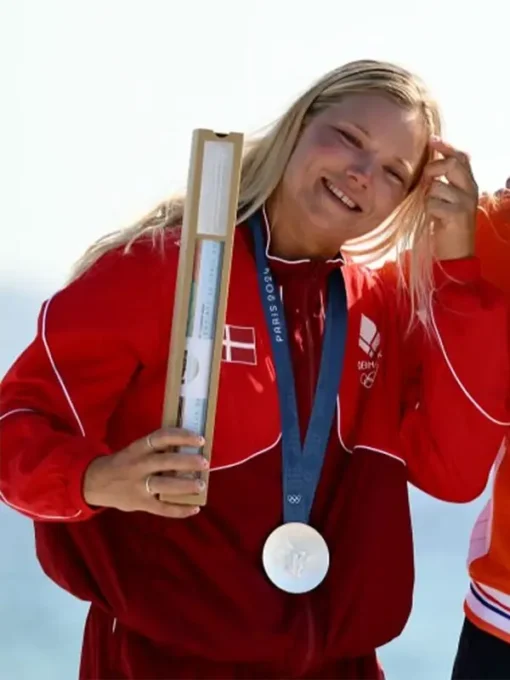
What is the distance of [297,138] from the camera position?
181 centimetres

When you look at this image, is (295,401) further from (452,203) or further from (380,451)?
(452,203)

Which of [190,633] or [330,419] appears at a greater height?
[330,419]

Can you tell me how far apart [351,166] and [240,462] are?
1.40ft

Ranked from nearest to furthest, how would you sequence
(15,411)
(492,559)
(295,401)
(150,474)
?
(150,474), (15,411), (295,401), (492,559)

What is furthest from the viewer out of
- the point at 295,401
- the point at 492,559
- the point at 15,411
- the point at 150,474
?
the point at 492,559

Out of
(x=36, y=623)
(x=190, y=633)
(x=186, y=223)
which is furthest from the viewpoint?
(x=36, y=623)

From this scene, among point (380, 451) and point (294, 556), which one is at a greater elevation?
point (380, 451)

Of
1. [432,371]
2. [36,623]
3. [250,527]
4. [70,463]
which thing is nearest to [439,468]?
[432,371]

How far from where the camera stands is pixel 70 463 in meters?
1.55

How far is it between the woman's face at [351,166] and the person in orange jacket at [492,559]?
7.7 inches

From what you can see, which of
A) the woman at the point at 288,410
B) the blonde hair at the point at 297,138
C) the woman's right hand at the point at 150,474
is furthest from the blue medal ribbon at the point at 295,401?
the woman's right hand at the point at 150,474

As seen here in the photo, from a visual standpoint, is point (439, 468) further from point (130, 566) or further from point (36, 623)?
point (36, 623)

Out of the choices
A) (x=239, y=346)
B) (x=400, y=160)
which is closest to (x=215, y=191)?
(x=239, y=346)

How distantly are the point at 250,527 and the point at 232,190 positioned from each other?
18.6 inches
